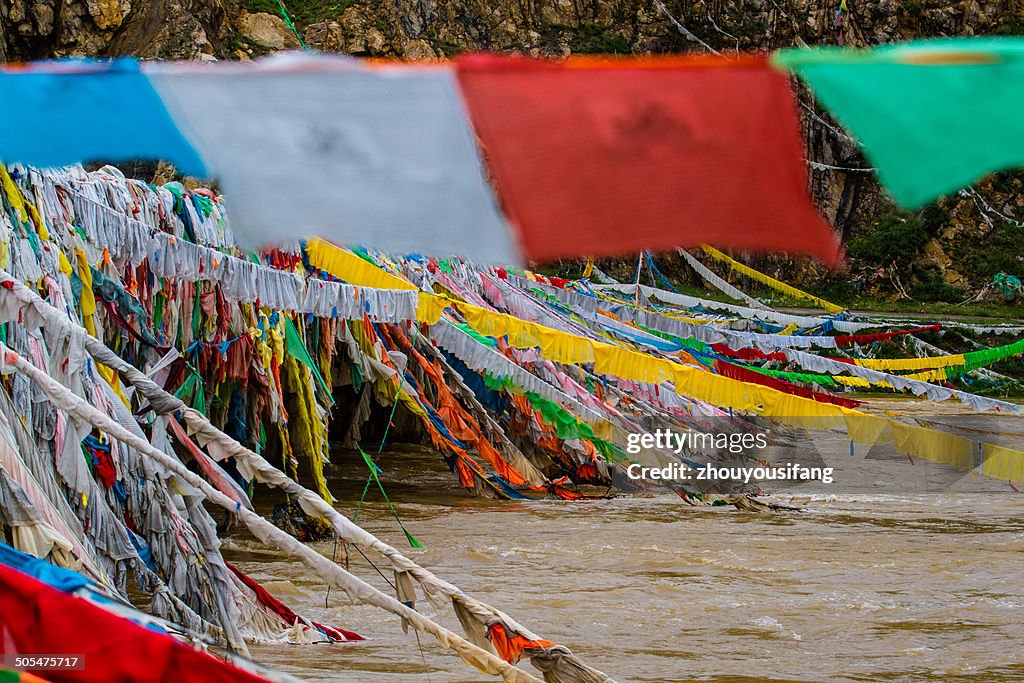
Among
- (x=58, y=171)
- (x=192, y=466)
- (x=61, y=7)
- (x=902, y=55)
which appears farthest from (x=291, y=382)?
(x=61, y=7)

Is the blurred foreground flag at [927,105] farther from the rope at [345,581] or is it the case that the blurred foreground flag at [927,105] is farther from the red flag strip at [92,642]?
the red flag strip at [92,642]

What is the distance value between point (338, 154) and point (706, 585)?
187 inches

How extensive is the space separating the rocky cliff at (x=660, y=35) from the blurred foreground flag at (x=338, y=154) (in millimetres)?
27477

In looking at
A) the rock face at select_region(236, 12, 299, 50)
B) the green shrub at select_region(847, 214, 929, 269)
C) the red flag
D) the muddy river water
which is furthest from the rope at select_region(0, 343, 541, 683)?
the green shrub at select_region(847, 214, 929, 269)

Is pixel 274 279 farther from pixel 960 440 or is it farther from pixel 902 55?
pixel 902 55

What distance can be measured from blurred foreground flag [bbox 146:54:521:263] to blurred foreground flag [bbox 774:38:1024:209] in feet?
2.88

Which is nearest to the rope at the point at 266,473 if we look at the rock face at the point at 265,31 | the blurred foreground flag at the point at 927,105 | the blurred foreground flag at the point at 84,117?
→ the blurred foreground flag at the point at 84,117

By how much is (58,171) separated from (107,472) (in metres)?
2.12

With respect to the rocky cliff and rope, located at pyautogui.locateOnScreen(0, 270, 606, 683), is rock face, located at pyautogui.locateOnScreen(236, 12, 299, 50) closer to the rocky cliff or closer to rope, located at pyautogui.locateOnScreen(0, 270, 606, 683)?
the rocky cliff

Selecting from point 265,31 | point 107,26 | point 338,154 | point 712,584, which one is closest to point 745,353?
point 712,584

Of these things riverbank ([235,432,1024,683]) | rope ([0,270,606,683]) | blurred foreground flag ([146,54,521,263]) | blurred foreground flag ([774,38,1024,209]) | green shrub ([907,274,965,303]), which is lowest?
riverbank ([235,432,1024,683])

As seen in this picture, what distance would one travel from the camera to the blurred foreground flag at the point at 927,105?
105 inches

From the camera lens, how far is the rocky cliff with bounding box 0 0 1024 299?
1289 inches

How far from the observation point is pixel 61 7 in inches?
1288
